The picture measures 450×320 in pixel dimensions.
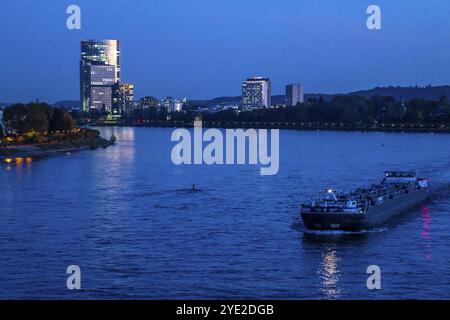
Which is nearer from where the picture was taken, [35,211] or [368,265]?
[368,265]

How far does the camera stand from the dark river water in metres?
6.70

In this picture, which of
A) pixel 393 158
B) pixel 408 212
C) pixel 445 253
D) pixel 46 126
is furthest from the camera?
pixel 46 126

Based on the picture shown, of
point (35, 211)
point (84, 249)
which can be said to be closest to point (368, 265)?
point (84, 249)

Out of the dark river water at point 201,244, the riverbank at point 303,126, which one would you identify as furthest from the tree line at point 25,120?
the riverbank at point 303,126

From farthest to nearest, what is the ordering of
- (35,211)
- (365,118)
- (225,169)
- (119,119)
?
1. (119,119)
2. (365,118)
3. (225,169)
4. (35,211)

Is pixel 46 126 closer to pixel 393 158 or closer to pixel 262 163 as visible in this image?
pixel 262 163

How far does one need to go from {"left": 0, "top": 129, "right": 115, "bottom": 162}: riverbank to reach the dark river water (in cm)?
986

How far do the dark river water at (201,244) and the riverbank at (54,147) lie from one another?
9.86 m

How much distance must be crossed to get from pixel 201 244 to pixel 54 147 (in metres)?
23.1

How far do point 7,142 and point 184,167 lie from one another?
1116cm

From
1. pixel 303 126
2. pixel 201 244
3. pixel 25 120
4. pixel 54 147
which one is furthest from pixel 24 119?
pixel 303 126

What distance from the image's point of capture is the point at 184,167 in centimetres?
2241

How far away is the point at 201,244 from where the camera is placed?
8.93 m

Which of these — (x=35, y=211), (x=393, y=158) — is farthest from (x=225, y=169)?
(x=35, y=211)
